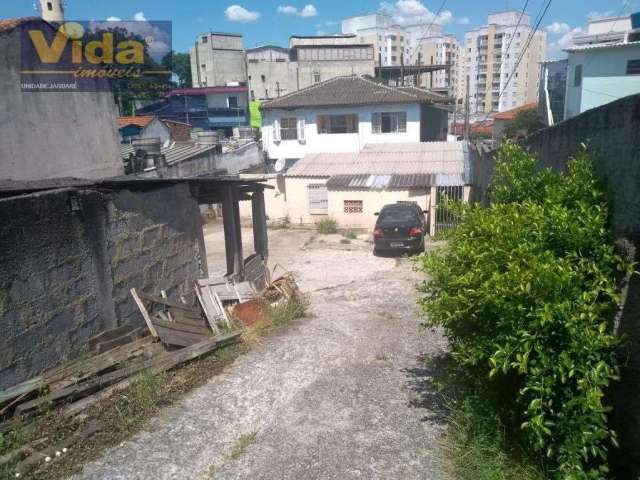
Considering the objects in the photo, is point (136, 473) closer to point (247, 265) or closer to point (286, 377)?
point (286, 377)

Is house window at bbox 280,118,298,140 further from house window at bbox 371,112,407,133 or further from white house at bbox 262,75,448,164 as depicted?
house window at bbox 371,112,407,133

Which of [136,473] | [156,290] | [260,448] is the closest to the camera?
[136,473]

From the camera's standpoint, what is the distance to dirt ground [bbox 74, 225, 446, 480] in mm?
4465

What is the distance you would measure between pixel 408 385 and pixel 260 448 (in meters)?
2.28

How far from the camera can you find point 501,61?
7175 cm

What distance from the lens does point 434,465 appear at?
14.5ft

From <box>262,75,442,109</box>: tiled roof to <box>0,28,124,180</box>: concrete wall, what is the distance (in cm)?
1487

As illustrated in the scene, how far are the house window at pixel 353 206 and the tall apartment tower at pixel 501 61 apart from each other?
6266 centimetres

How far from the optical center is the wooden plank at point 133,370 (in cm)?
501

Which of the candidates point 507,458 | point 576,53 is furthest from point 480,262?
point 576,53

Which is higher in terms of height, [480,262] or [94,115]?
[94,115]

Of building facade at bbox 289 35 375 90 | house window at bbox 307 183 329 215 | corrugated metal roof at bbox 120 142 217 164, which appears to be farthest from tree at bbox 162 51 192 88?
house window at bbox 307 183 329 215

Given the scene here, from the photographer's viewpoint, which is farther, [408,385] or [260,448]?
[408,385]

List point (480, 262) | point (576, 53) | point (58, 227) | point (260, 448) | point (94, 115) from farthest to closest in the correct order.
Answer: point (576, 53)
point (94, 115)
point (58, 227)
point (260, 448)
point (480, 262)
